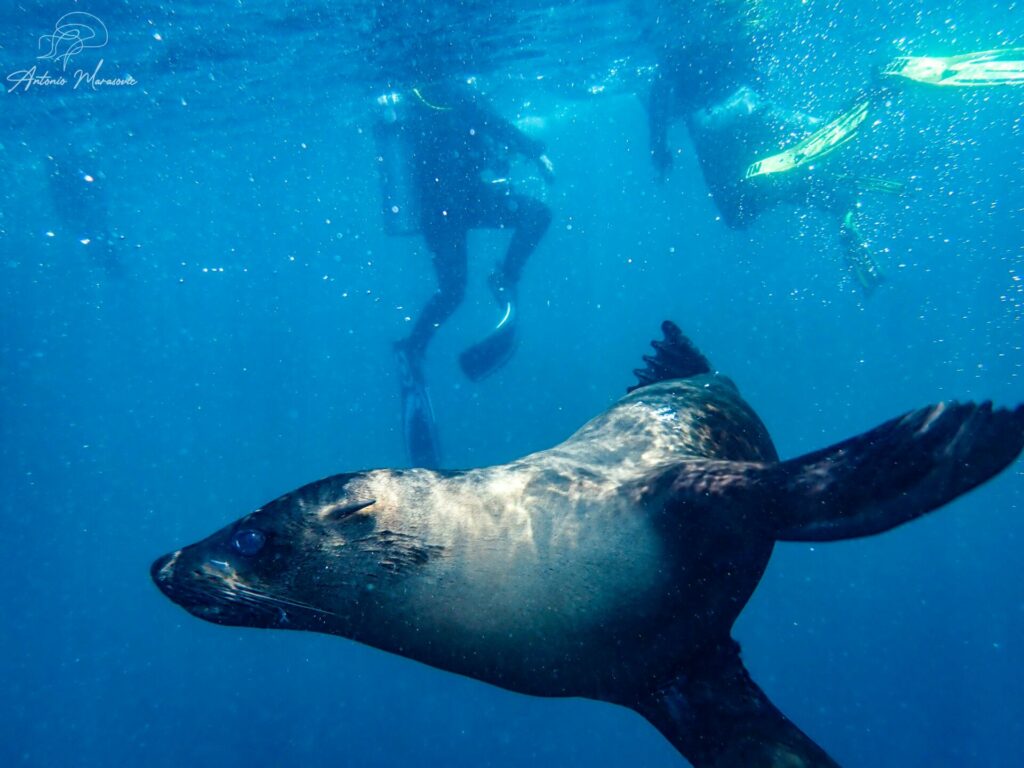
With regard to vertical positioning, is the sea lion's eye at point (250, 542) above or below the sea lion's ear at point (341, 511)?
below

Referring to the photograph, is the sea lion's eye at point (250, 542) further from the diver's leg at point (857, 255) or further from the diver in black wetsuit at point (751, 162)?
the diver's leg at point (857, 255)

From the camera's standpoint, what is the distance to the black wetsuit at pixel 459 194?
42.3ft

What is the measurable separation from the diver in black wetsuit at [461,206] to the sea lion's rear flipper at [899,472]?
33.6 ft

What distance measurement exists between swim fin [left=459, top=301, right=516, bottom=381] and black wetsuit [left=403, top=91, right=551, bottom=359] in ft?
3.82

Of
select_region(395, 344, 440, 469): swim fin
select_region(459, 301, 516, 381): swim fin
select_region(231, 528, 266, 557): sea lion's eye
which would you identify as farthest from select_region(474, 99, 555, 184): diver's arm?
select_region(231, 528, 266, 557): sea lion's eye

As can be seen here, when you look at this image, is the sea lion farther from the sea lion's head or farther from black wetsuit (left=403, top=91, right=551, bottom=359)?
black wetsuit (left=403, top=91, right=551, bottom=359)

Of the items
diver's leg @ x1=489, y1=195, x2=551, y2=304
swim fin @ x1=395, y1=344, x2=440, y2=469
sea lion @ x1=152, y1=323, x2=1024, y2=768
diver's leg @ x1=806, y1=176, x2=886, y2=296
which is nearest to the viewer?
sea lion @ x1=152, y1=323, x2=1024, y2=768

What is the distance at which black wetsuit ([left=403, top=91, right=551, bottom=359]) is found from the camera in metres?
12.9

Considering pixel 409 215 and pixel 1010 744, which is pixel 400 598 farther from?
pixel 1010 744

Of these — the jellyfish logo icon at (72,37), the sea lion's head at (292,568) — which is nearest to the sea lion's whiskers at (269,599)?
the sea lion's head at (292,568)

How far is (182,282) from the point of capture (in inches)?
2357

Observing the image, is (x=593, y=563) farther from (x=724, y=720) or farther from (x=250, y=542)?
(x=250, y=542)

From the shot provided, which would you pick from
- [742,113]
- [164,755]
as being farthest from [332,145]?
[164,755]

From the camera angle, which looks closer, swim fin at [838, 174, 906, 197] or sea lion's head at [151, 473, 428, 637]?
sea lion's head at [151, 473, 428, 637]
